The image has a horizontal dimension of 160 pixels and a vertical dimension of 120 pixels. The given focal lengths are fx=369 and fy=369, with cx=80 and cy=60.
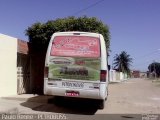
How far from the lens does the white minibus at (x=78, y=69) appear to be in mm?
12797

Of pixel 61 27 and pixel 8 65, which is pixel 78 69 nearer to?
pixel 8 65

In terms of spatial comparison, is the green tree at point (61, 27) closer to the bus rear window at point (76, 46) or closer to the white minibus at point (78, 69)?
the bus rear window at point (76, 46)

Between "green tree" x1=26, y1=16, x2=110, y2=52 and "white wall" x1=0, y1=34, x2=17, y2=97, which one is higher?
"green tree" x1=26, y1=16, x2=110, y2=52

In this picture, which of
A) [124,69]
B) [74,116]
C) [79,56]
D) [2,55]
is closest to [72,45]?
[79,56]

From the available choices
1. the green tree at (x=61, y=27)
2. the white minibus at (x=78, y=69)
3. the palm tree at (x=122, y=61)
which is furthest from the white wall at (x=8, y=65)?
the palm tree at (x=122, y=61)

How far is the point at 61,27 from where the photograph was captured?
65.9ft

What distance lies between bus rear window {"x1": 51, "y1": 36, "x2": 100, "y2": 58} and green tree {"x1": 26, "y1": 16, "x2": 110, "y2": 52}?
6.71 metres

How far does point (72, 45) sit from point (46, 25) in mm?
7623

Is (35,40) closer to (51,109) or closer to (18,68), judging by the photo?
(18,68)

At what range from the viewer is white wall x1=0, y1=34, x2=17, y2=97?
52.2 ft

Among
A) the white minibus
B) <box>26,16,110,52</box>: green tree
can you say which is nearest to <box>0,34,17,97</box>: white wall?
<box>26,16,110,52</box>: green tree

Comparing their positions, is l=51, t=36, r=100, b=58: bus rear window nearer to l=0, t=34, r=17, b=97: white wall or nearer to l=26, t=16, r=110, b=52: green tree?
l=0, t=34, r=17, b=97: white wall

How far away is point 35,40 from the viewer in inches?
805

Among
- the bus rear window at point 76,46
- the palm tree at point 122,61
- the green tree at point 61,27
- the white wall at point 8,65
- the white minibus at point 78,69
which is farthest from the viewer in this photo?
the palm tree at point 122,61
